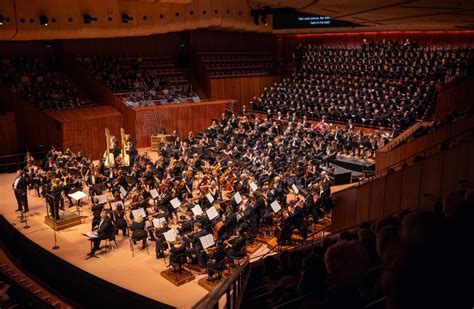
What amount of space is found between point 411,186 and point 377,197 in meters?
0.83

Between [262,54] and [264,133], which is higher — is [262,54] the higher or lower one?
the higher one

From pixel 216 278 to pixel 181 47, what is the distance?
18.1 meters

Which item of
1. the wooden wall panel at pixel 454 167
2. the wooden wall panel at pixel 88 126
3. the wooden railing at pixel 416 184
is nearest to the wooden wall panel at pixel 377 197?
A: the wooden railing at pixel 416 184

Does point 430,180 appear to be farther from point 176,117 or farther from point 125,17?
point 176,117

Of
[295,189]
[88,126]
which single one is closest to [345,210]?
[295,189]

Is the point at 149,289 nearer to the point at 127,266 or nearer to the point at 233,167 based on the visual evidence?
the point at 127,266

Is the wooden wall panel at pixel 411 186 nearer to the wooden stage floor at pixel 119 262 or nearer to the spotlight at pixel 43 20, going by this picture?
the wooden stage floor at pixel 119 262

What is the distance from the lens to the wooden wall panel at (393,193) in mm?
7996

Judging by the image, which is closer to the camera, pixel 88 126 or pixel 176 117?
pixel 88 126

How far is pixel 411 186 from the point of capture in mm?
7770

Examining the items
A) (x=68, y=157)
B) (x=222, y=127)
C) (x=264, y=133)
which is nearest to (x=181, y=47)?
(x=222, y=127)

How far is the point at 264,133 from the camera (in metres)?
15.8

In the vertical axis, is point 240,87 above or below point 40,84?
below

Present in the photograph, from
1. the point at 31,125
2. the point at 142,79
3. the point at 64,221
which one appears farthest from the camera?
the point at 142,79
